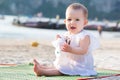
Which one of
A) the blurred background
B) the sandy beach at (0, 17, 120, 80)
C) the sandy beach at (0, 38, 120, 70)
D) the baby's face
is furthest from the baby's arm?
the blurred background

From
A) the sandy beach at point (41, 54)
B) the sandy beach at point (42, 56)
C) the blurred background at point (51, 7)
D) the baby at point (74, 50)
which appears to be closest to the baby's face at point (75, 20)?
the baby at point (74, 50)

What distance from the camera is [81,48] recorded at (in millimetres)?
3787

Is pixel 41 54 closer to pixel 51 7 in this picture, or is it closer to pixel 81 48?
pixel 81 48

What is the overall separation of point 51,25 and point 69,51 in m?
43.4

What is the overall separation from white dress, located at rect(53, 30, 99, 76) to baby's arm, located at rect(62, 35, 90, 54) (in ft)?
0.12

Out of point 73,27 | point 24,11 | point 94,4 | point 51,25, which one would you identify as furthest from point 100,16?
point 73,27

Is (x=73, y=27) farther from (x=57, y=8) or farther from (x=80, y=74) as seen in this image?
(x=57, y=8)

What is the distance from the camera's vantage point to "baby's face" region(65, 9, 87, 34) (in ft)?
12.6

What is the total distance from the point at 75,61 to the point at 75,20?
0.36 meters

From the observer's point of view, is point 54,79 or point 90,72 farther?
point 90,72

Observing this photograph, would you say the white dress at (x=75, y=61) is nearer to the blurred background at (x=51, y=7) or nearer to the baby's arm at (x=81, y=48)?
the baby's arm at (x=81, y=48)

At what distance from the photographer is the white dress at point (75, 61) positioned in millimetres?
3762

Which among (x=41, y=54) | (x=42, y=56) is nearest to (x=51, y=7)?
(x=41, y=54)

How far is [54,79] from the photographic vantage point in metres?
3.46
